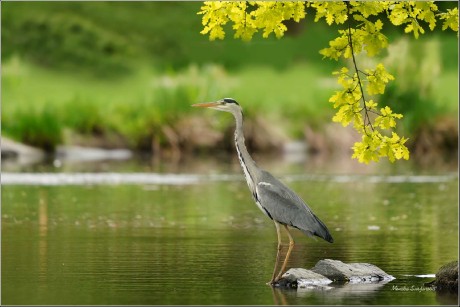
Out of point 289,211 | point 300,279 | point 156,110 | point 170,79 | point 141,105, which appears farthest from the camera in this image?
point 170,79

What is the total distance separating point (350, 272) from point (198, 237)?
16.9 feet

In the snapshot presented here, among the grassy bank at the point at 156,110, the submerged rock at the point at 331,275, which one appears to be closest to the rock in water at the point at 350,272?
the submerged rock at the point at 331,275

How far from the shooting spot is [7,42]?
6931 centimetres

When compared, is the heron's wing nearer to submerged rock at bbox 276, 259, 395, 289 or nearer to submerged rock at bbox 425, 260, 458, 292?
submerged rock at bbox 276, 259, 395, 289

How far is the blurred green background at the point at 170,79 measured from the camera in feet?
171

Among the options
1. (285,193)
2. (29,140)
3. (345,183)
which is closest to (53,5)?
(29,140)

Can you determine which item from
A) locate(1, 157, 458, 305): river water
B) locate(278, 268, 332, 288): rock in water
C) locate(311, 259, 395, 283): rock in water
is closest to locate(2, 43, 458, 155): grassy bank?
locate(1, 157, 458, 305): river water

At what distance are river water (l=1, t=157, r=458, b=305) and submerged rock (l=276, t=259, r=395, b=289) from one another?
0.72ft

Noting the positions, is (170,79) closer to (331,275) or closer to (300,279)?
(331,275)

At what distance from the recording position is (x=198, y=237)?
791 inches

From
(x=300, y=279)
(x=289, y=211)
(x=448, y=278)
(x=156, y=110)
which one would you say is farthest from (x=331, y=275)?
(x=156, y=110)

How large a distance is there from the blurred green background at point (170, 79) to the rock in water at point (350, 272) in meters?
36.0

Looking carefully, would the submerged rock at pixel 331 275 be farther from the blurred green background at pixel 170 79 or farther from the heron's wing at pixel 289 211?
the blurred green background at pixel 170 79

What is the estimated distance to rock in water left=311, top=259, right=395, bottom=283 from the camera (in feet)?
49.8
